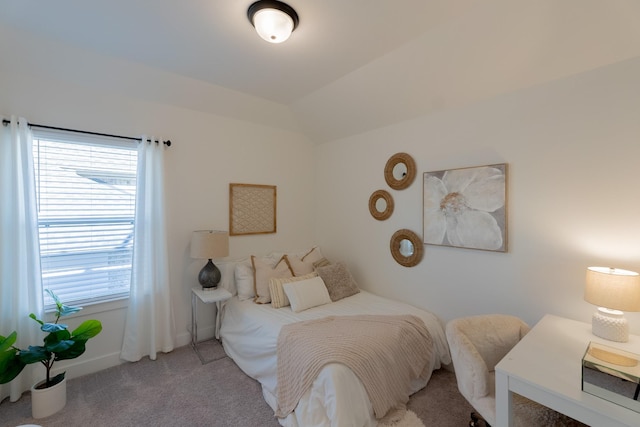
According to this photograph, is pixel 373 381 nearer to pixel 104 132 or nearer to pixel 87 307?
pixel 87 307

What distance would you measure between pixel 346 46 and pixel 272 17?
67cm

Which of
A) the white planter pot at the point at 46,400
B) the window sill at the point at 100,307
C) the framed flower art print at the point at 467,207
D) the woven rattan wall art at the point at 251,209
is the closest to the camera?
the white planter pot at the point at 46,400

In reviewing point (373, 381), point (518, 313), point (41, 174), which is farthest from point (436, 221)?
point (41, 174)

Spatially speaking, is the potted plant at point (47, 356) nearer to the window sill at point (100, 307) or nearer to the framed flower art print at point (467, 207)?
A: the window sill at point (100, 307)

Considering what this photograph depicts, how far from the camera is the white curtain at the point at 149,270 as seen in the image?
101 inches

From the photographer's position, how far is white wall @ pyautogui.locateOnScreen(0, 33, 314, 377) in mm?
2217

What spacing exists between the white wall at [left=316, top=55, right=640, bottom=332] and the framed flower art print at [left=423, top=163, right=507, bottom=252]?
0.24 ft

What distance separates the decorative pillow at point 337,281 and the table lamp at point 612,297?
1873 millimetres

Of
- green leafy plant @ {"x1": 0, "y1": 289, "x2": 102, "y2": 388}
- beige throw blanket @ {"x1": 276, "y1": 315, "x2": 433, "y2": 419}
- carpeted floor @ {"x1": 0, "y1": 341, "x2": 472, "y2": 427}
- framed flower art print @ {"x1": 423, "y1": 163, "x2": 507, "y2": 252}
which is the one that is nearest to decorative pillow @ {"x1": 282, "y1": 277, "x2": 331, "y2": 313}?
beige throw blanket @ {"x1": 276, "y1": 315, "x2": 433, "y2": 419}

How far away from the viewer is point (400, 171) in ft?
9.65

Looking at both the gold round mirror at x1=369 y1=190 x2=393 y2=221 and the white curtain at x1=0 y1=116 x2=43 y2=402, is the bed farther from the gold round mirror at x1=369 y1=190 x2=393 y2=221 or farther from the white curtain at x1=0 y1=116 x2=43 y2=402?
the white curtain at x1=0 y1=116 x2=43 y2=402

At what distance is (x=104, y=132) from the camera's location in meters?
2.48

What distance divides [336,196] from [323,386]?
2398mm

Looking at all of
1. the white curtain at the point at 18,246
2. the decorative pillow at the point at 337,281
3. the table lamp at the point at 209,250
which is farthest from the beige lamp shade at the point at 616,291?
the white curtain at the point at 18,246
